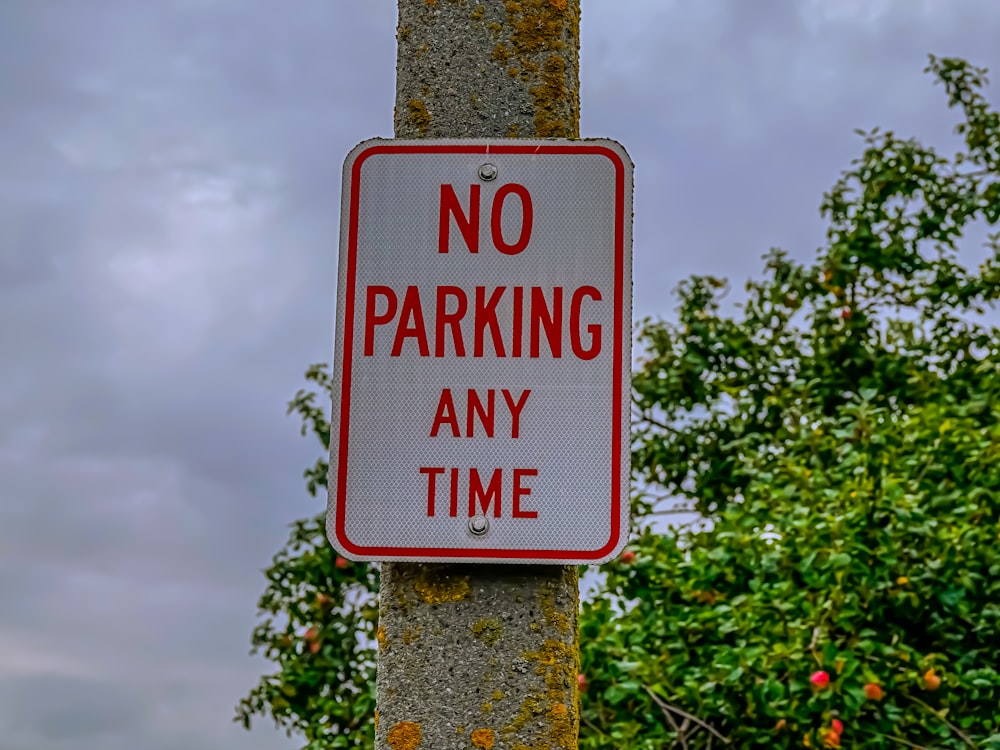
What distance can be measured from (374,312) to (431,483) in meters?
0.22

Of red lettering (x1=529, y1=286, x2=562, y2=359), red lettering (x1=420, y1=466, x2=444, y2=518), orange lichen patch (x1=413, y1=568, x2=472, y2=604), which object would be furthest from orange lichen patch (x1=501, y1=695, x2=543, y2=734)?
red lettering (x1=529, y1=286, x2=562, y2=359)

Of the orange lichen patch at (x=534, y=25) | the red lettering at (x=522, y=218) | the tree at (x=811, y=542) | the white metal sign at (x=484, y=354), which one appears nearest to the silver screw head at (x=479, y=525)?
the white metal sign at (x=484, y=354)

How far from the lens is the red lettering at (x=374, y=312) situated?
1.43 m

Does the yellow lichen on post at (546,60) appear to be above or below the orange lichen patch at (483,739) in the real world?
above

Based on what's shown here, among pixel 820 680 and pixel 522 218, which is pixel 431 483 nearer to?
pixel 522 218

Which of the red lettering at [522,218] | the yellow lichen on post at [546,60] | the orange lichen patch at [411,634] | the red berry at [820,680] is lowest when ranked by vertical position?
the red berry at [820,680]

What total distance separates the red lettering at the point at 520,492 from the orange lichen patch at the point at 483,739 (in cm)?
24

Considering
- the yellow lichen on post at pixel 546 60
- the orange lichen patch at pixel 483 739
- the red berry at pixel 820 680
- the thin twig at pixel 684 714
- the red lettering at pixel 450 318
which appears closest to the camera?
the orange lichen patch at pixel 483 739

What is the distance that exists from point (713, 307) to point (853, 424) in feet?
5.00

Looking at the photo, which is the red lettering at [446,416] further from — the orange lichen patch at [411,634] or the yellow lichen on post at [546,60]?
the yellow lichen on post at [546,60]

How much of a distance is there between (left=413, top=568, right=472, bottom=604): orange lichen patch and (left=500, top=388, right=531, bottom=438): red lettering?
0.59 ft

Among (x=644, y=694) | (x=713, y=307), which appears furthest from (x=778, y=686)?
(x=713, y=307)

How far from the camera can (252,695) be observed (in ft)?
→ 14.4

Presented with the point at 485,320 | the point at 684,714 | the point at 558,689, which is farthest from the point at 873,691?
the point at 485,320
